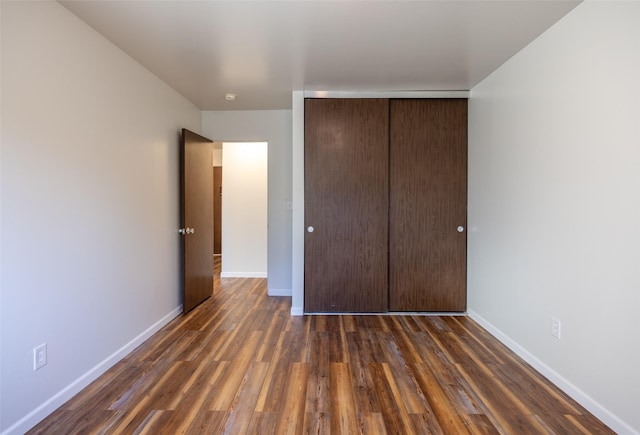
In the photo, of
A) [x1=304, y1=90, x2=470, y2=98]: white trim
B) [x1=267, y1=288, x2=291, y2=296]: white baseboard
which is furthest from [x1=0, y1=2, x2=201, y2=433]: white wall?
[x1=304, y1=90, x2=470, y2=98]: white trim

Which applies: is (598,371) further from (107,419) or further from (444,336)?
(107,419)

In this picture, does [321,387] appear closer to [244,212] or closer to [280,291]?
[280,291]

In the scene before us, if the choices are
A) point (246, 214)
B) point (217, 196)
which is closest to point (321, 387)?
point (246, 214)

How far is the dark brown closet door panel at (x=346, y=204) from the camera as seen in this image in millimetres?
3307

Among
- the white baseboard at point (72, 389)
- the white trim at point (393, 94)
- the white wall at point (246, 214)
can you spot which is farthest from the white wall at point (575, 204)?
the white wall at point (246, 214)

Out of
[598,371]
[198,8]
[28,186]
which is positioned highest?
[198,8]

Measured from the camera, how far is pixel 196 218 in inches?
141

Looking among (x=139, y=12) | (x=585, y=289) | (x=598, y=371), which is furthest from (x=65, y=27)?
(x=598, y=371)

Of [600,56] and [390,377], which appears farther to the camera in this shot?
[390,377]

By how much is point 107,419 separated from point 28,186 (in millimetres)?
1334

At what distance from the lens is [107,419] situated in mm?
1698

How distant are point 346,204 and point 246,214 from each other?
2410 mm

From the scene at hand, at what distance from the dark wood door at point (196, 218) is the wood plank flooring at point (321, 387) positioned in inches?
24.5

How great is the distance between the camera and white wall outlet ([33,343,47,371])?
1671 mm
